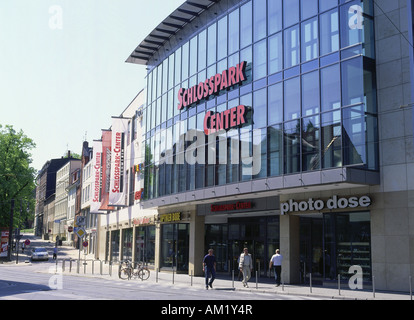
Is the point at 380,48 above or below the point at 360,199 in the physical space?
above

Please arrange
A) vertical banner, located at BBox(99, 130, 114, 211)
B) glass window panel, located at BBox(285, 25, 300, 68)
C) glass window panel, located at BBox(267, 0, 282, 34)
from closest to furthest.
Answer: glass window panel, located at BBox(285, 25, 300, 68) → glass window panel, located at BBox(267, 0, 282, 34) → vertical banner, located at BBox(99, 130, 114, 211)

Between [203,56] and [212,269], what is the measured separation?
47.7ft

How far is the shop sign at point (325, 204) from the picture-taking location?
892 inches

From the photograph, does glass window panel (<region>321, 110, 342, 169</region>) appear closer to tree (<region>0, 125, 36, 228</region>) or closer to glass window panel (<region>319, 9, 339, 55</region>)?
glass window panel (<region>319, 9, 339, 55</region>)

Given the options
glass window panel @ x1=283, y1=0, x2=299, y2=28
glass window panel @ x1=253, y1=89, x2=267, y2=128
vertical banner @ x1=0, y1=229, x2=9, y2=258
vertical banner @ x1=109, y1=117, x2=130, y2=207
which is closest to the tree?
vertical banner @ x1=0, y1=229, x2=9, y2=258

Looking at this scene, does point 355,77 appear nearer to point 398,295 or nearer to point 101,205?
point 398,295

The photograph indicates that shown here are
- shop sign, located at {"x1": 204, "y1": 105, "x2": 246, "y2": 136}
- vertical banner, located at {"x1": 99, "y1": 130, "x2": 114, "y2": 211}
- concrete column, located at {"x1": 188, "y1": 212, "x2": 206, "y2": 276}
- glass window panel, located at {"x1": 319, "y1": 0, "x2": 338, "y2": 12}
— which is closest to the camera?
glass window panel, located at {"x1": 319, "y1": 0, "x2": 338, "y2": 12}

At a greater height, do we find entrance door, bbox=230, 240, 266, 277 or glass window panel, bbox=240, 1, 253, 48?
glass window panel, bbox=240, 1, 253, 48

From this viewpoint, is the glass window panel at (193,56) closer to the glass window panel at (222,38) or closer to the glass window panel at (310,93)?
the glass window panel at (222,38)

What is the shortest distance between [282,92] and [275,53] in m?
2.24

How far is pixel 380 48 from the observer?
22719 mm

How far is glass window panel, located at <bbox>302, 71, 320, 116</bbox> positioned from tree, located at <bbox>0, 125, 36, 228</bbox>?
157 ft

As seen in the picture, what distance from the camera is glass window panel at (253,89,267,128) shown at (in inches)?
1057
